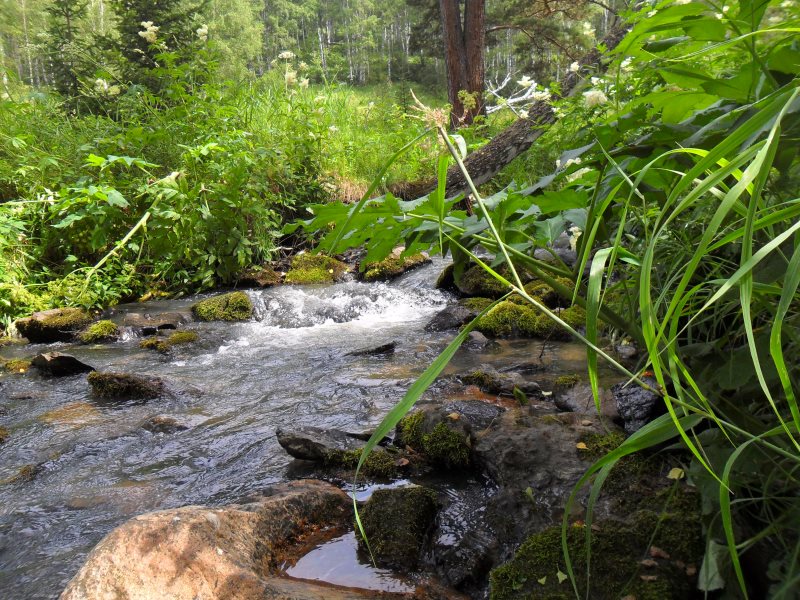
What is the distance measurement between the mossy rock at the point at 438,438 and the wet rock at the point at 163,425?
1.44 meters

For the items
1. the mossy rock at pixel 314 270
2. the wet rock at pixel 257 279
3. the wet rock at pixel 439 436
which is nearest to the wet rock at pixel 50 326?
the wet rock at pixel 257 279

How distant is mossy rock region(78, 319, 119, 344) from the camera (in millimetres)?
5164

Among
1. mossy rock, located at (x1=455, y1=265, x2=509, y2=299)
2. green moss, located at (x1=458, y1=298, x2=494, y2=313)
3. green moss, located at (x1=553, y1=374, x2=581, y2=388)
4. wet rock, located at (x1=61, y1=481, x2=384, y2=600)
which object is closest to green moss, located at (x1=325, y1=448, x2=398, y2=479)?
wet rock, located at (x1=61, y1=481, x2=384, y2=600)

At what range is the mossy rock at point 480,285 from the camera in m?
5.61

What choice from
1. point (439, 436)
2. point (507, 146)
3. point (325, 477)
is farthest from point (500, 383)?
→ point (507, 146)

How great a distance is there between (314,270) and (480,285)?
2.54m

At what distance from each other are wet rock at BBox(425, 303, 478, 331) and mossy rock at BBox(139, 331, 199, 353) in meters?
2.25

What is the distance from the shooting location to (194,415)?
3348mm

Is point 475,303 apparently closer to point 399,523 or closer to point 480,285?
point 480,285

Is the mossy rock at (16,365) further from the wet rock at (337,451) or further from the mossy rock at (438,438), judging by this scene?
the mossy rock at (438,438)

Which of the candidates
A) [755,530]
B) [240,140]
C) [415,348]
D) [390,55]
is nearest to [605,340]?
[415,348]

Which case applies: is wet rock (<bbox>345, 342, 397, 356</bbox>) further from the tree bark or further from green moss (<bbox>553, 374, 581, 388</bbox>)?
the tree bark

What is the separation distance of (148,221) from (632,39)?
6.54m

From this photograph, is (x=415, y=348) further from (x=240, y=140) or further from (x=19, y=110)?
(x=19, y=110)
